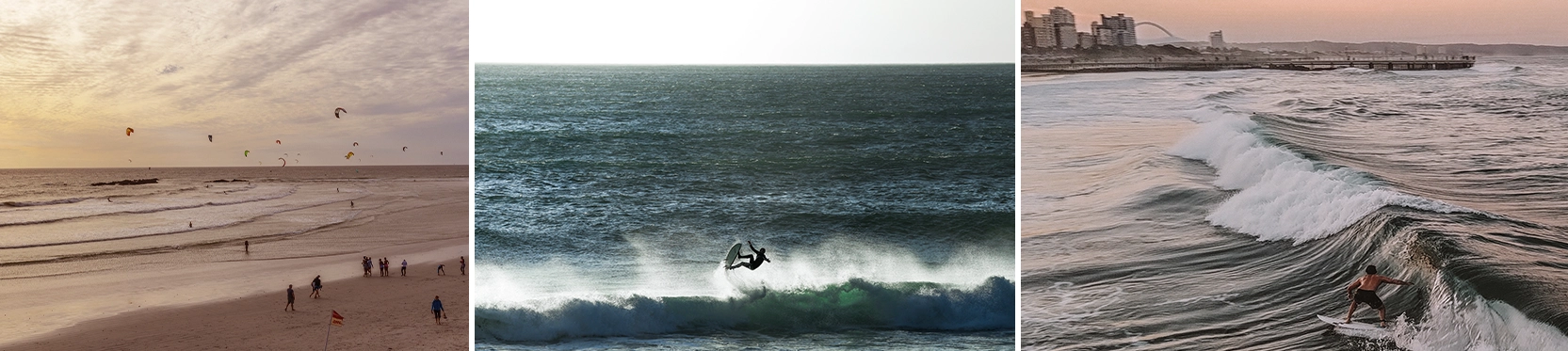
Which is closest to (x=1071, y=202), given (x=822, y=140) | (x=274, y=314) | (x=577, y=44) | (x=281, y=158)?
(x=822, y=140)

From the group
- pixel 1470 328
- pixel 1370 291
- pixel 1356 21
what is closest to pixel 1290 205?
pixel 1370 291

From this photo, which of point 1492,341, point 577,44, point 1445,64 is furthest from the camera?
point 577,44

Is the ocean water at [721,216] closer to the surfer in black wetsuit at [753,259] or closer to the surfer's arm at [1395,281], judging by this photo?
the surfer in black wetsuit at [753,259]

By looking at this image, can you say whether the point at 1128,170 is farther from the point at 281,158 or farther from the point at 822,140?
the point at 281,158

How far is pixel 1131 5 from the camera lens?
4.91 metres

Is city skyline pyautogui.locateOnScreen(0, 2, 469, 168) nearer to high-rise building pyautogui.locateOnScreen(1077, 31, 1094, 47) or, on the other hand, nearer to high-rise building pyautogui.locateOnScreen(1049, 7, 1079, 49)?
high-rise building pyautogui.locateOnScreen(1049, 7, 1079, 49)

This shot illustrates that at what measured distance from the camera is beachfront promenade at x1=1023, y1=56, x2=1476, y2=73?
4793 millimetres

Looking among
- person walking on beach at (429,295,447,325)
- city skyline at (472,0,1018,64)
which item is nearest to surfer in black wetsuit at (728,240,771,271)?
city skyline at (472,0,1018,64)

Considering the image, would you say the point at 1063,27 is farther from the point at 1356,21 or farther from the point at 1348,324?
the point at 1348,324

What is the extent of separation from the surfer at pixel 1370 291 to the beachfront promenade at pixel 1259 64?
3.48ft

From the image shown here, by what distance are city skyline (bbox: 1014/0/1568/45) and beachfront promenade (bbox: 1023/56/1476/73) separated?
10cm

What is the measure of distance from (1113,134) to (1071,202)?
1.39 ft

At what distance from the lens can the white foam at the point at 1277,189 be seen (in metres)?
4.59

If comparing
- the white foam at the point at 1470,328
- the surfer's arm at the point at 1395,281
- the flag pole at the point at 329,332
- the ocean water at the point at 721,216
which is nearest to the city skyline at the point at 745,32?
the ocean water at the point at 721,216
